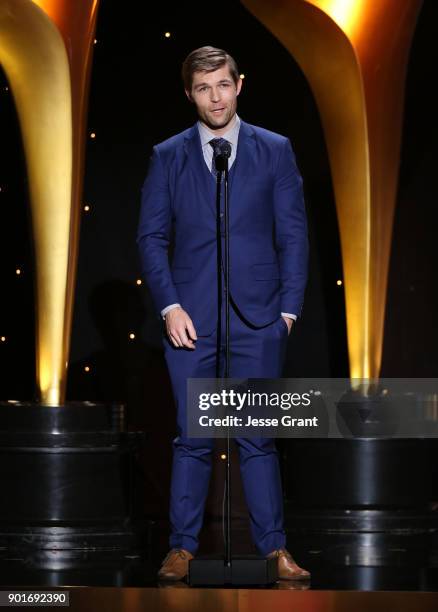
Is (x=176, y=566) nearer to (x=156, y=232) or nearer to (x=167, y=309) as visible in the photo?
(x=167, y=309)

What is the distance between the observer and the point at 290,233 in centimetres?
293

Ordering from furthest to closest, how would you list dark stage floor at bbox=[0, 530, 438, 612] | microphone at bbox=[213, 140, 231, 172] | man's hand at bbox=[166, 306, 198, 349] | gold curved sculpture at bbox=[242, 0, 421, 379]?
gold curved sculpture at bbox=[242, 0, 421, 379] → man's hand at bbox=[166, 306, 198, 349] → microphone at bbox=[213, 140, 231, 172] → dark stage floor at bbox=[0, 530, 438, 612]

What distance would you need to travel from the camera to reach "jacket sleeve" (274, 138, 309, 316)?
2.90m

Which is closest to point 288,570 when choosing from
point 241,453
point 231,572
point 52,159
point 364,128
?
point 231,572

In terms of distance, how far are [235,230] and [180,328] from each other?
298 mm

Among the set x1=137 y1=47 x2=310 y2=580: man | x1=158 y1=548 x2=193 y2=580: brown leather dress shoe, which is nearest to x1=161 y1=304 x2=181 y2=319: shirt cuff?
x1=137 y1=47 x2=310 y2=580: man

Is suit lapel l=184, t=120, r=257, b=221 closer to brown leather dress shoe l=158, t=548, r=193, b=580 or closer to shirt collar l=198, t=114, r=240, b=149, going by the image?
shirt collar l=198, t=114, r=240, b=149

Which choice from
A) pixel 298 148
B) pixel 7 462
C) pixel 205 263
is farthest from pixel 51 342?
pixel 298 148

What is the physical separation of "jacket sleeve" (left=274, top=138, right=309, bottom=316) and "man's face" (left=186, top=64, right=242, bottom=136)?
19 cm

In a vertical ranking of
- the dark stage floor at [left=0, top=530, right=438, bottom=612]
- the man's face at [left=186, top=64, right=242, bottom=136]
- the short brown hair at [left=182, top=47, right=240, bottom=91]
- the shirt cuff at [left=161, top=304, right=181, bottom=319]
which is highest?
the short brown hair at [left=182, top=47, right=240, bottom=91]

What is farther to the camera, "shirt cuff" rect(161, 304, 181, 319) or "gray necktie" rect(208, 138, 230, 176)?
"shirt cuff" rect(161, 304, 181, 319)

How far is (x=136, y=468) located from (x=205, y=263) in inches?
40.0

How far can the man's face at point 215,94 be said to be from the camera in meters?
2.88

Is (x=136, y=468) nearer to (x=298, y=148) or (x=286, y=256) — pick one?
(x=286, y=256)
